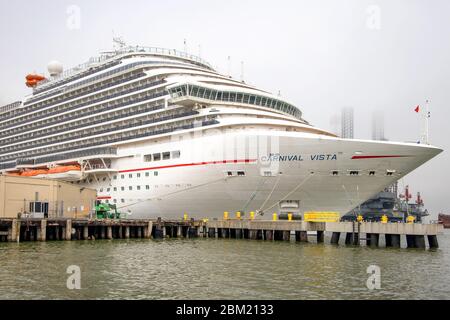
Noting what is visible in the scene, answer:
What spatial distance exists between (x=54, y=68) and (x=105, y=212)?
1526 inches

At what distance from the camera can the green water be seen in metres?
16.6

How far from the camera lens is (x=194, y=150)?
3953cm

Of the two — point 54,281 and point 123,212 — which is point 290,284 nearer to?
point 54,281

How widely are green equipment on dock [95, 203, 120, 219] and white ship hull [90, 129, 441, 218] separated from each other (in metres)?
3.19

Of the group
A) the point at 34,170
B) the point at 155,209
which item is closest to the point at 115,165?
the point at 155,209

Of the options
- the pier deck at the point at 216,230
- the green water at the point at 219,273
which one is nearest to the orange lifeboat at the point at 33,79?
the pier deck at the point at 216,230

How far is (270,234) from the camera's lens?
38531mm

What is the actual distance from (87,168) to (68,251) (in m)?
23.2

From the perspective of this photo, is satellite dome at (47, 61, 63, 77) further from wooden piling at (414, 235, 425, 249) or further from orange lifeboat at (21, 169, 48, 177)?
wooden piling at (414, 235, 425, 249)

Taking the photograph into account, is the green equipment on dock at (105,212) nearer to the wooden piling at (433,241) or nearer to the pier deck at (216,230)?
the pier deck at (216,230)

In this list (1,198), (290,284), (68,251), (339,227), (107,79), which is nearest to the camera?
(290,284)

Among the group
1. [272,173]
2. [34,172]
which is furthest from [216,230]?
[34,172]

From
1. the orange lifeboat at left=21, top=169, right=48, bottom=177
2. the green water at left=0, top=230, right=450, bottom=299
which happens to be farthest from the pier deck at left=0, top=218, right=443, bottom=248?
the orange lifeboat at left=21, top=169, right=48, bottom=177

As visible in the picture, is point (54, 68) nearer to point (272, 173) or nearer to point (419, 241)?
point (272, 173)
